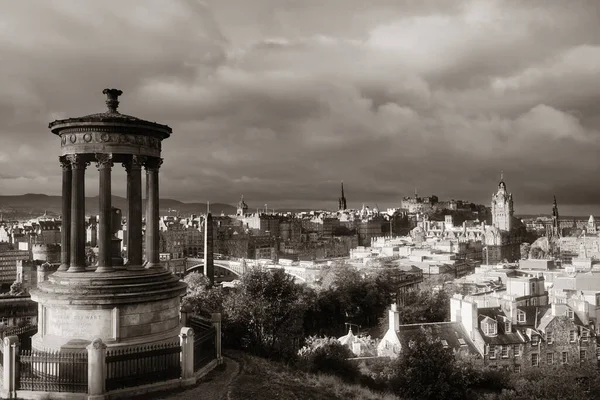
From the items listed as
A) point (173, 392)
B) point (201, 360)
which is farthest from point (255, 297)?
point (173, 392)

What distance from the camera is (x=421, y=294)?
2694 inches

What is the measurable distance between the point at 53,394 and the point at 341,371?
13.0 meters

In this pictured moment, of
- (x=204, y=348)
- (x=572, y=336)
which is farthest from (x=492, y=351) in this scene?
(x=204, y=348)

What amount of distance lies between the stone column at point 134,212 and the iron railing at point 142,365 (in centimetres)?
348

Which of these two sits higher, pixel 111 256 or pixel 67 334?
pixel 111 256

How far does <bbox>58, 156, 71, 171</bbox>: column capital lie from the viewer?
18720 mm

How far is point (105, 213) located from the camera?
17.8 meters

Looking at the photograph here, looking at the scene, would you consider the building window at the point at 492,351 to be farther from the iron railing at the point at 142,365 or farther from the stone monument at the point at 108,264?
the iron railing at the point at 142,365

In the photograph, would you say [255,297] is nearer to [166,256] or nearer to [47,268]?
[47,268]

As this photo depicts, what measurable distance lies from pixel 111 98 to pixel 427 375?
18218 millimetres

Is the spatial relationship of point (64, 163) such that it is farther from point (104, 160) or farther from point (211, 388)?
point (211, 388)

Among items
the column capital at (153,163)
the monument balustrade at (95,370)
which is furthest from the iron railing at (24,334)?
the column capital at (153,163)

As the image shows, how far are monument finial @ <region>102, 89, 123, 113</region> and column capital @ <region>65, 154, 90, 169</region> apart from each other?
1856mm

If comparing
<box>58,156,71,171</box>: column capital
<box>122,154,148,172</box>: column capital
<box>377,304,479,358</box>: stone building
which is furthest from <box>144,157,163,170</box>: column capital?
<box>377,304,479,358</box>: stone building
